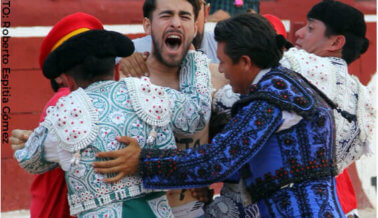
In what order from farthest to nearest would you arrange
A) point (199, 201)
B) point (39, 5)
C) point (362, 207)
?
1. point (362, 207)
2. point (39, 5)
3. point (199, 201)

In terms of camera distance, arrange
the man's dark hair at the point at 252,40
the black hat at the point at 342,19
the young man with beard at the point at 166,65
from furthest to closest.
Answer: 1. the black hat at the point at 342,19
2. the young man with beard at the point at 166,65
3. the man's dark hair at the point at 252,40

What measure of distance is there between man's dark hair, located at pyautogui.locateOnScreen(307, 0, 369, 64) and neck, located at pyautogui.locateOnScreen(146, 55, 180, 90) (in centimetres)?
79

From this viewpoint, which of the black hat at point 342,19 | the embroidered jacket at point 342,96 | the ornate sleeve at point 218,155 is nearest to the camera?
the ornate sleeve at point 218,155

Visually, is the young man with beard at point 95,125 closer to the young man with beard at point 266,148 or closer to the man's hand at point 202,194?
the young man with beard at point 266,148

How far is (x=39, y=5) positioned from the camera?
637 centimetres

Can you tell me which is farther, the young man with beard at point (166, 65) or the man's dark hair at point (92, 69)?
the young man with beard at point (166, 65)

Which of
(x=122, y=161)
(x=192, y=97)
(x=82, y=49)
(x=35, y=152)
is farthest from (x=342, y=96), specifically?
(x=35, y=152)

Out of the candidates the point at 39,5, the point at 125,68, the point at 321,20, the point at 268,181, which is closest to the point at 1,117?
the point at 39,5

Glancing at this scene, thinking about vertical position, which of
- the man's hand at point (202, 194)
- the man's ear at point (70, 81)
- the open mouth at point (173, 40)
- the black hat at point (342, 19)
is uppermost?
the black hat at point (342, 19)

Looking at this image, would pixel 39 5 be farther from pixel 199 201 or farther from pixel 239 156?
pixel 239 156

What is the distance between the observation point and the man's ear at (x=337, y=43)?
3.51 m

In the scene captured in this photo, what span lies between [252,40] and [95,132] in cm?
68

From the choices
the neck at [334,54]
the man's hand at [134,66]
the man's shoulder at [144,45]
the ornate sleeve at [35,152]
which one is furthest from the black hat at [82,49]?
the neck at [334,54]

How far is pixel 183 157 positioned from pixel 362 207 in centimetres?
546
